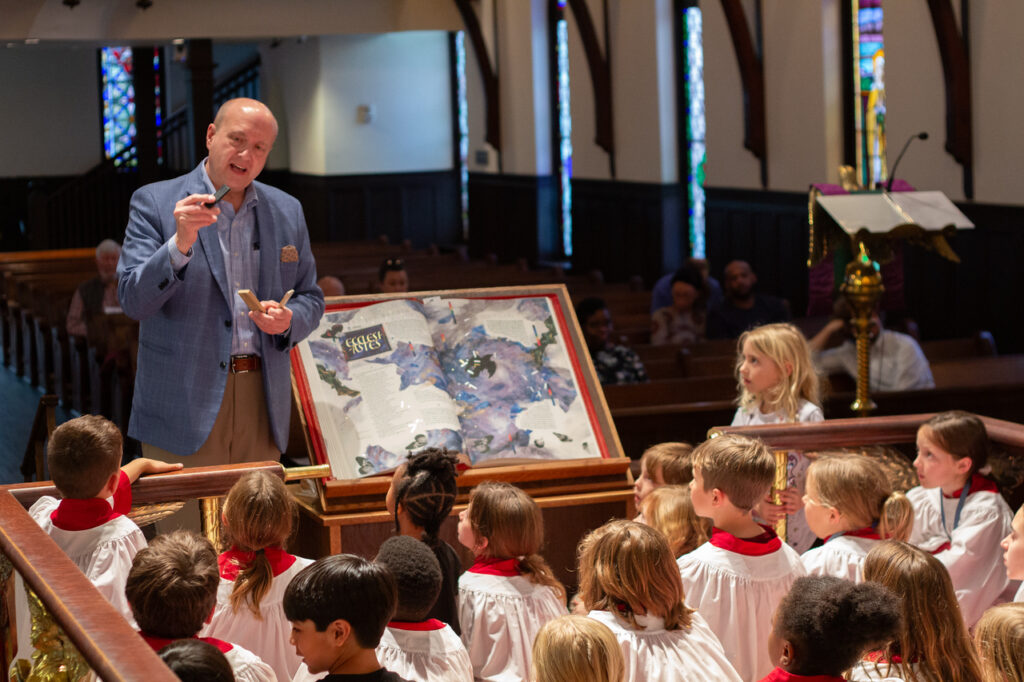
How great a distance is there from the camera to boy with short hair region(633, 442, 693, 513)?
379cm

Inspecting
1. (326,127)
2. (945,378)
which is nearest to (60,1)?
(326,127)

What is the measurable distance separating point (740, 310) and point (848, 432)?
4.01 meters

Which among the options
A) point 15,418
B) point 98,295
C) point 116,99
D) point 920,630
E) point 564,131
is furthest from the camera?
point 116,99

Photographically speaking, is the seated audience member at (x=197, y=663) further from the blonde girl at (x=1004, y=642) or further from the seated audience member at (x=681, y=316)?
the seated audience member at (x=681, y=316)

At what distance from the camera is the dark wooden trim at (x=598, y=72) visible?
1188 cm

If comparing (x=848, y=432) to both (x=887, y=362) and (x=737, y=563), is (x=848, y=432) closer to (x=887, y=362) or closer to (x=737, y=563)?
(x=737, y=563)

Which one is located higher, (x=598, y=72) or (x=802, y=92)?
(x=598, y=72)

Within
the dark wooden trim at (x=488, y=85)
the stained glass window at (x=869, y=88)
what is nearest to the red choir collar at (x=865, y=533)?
the stained glass window at (x=869, y=88)

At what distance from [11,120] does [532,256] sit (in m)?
8.72

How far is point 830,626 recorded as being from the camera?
224 centimetres

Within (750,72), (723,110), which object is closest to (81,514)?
(750,72)

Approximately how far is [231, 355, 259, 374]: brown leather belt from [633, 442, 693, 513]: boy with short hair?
1.17 meters

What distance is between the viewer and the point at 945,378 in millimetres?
6504

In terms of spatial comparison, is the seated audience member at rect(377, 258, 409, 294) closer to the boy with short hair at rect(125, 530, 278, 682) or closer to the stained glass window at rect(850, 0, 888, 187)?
the stained glass window at rect(850, 0, 888, 187)
